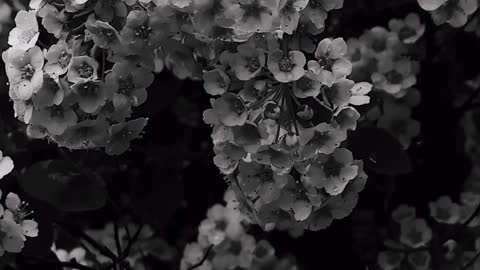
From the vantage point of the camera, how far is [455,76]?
2096 mm

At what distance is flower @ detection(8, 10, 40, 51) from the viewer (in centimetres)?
144

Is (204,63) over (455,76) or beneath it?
over

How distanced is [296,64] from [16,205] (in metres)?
0.54

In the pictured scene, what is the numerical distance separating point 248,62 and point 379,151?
37 centimetres

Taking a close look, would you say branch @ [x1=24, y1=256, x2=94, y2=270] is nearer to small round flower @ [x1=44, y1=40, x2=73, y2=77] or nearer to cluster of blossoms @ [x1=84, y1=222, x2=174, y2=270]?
cluster of blossoms @ [x1=84, y1=222, x2=174, y2=270]

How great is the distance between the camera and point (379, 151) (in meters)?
1.65

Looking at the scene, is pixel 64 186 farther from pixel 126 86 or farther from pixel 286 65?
pixel 286 65

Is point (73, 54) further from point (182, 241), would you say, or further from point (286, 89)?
point (182, 241)

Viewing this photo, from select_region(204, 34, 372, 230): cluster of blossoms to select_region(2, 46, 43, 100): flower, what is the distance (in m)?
0.25

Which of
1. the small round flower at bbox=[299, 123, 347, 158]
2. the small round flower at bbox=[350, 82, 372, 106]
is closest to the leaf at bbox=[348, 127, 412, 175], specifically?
the small round flower at bbox=[350, 82, 372, 106]

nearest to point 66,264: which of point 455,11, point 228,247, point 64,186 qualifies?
point 64,186

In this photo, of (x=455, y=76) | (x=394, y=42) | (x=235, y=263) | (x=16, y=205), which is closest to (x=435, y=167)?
(x=455, y=76)

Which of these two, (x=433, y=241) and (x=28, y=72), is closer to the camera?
(x=28, y=72)

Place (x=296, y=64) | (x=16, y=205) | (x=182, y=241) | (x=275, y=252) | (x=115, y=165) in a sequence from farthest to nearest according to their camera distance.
→ (x=182, y=241)
(x=275, y=252)
(x=115, y=165)
(x=16, y=205)
(x=296, y=64)
